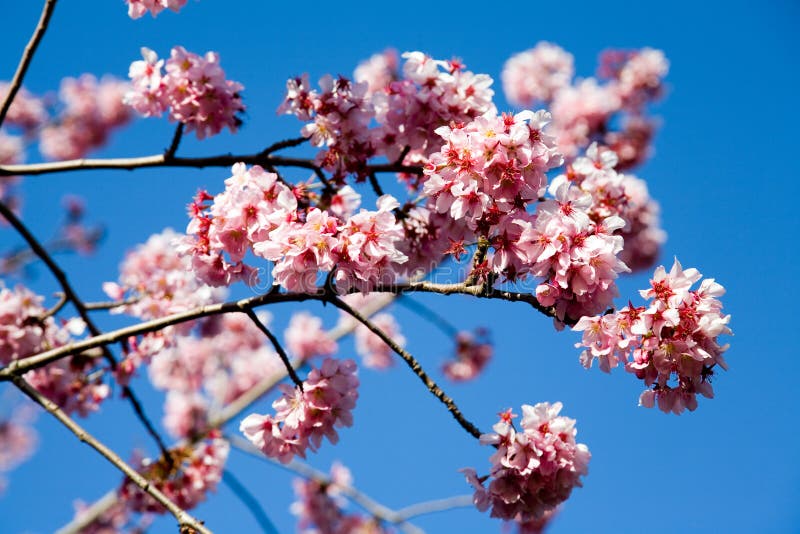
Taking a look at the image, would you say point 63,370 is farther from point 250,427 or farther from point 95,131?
point 95,131

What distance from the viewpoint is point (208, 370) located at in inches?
441

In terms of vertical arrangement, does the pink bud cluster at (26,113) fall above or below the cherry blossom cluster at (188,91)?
above

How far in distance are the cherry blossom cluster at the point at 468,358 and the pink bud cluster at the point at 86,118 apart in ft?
31.8

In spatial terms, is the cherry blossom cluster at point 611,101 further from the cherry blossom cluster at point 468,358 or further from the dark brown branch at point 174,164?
the dark brown branch at point 174,164

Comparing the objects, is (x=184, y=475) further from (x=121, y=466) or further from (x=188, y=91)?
(x=188, y=91)

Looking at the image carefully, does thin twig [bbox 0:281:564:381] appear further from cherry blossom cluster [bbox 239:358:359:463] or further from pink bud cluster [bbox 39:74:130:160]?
pink bud cluster [bbox 39:74:130:160]

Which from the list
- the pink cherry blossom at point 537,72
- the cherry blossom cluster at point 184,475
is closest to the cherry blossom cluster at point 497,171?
the cherry blossom cluster at point 184,475

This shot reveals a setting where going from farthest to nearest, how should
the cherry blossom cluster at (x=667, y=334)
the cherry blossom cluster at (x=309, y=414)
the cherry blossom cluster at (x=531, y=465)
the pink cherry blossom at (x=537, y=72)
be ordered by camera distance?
the pink cherry blossom at (x=537, y=72), the cherry blossom cluster at (x=309, y=414), the cherry blossom cluster at (x=531, y=465), the cherry blossom cluster at (x=667, y=334)

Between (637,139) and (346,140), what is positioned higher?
(637,139)

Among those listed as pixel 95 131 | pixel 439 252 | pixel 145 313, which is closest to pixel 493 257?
pixel 439 252

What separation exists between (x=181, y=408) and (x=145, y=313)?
666 cm

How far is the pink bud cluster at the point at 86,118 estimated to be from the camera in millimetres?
14148

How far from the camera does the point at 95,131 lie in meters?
14.5

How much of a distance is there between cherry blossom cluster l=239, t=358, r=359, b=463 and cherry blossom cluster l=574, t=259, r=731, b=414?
1194 millimetres
